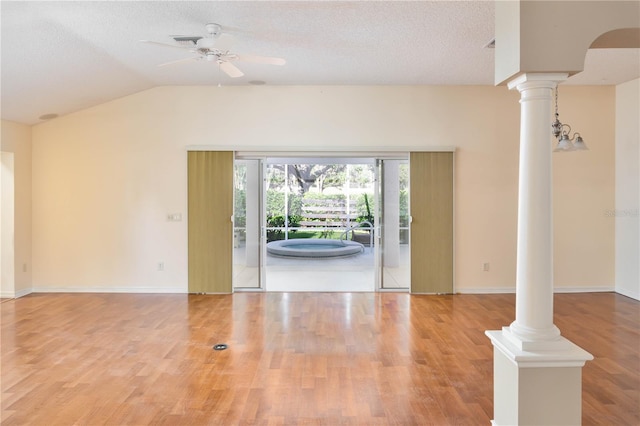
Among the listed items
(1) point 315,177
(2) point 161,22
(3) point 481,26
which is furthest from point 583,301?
(1) point 315,177

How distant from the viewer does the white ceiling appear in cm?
369

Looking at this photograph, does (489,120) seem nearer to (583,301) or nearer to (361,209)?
(583,301)

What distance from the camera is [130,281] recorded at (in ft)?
21.0

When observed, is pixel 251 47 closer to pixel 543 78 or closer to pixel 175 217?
pixel 175 217

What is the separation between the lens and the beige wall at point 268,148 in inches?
249

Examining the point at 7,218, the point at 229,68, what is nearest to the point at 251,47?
the point at 229,68

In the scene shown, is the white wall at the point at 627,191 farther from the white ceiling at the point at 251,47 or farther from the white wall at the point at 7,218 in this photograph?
the white wall at the point at 7,218

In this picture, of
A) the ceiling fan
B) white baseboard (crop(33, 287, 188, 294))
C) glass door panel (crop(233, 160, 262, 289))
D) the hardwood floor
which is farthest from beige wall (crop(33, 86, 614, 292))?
the ceiling fan

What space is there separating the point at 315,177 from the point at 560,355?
41.6 feet

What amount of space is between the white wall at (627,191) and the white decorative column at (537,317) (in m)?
4.63

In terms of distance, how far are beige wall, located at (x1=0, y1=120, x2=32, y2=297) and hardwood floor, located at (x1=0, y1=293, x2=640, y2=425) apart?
15.0 inches

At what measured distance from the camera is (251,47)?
4.64 metres

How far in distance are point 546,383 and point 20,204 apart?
6.84m

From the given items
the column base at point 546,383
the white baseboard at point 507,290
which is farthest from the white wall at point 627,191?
the column base at point 546,383
